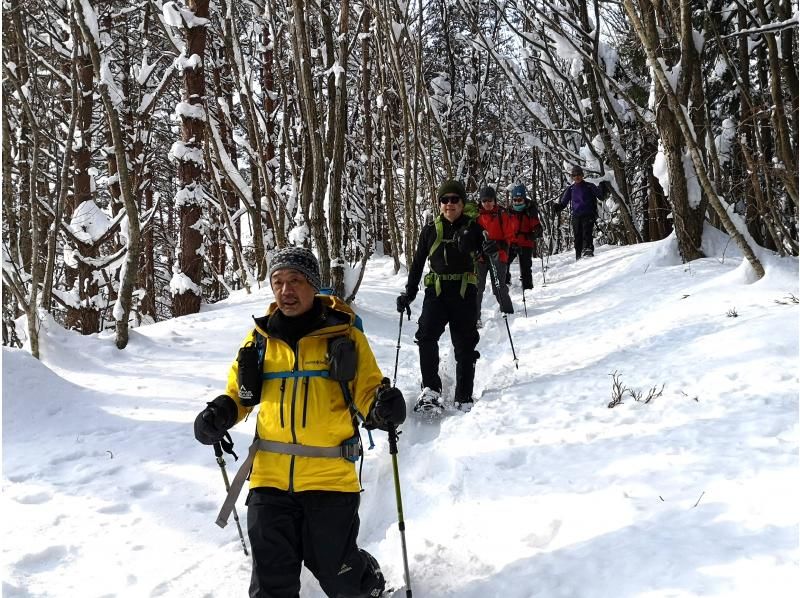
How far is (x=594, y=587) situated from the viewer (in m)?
2.25

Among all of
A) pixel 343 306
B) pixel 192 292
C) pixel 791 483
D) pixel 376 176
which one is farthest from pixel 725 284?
pixel 376 176

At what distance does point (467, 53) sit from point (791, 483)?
18220 mm

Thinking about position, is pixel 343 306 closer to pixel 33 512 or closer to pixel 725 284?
pixel 33 512

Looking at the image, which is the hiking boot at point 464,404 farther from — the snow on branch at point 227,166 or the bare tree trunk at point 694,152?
the snow on branch at point 227,166

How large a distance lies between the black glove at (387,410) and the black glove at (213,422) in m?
0.68

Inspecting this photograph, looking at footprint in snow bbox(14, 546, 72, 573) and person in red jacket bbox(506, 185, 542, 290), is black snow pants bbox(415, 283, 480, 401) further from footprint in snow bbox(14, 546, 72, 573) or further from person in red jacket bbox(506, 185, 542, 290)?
person in red jacket bbox(506, 185, 542, 290)

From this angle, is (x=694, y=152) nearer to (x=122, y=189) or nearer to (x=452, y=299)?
(x=452, y=299)

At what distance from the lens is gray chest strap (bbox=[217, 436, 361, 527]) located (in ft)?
8.27

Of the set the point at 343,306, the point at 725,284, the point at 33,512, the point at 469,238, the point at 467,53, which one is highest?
the point at 467,53

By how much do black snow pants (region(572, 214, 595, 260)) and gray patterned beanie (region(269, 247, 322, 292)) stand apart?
10371 mm

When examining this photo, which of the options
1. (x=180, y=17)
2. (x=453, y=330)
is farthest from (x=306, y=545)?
(x=180, y=17)

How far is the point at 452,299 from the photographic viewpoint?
194 inches

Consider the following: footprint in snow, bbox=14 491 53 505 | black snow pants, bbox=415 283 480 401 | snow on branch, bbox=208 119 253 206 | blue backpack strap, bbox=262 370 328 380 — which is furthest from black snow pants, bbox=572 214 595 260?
footprint in snow, bbox=14 491 53 505

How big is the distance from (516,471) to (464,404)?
5.01 ft
